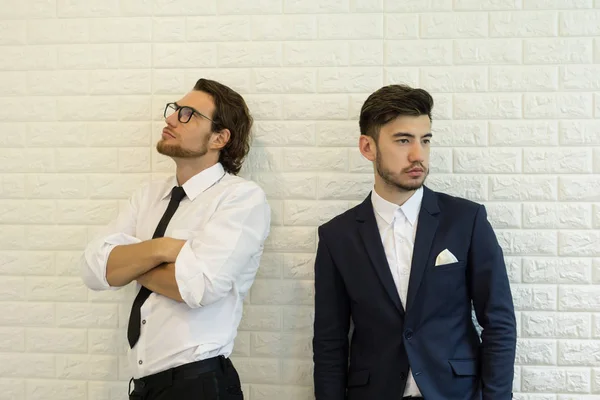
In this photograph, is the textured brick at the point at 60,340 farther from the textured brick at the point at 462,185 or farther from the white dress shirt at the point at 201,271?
the textured brick at the point at 462,185

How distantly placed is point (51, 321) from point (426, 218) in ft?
5.75

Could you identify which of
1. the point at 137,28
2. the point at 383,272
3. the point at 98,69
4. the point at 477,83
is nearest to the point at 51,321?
the point at 98,69

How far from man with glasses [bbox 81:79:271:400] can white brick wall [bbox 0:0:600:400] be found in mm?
255

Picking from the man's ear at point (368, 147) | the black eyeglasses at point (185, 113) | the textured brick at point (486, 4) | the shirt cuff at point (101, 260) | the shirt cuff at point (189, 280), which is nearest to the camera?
the shirt cuff at point (189, 280)

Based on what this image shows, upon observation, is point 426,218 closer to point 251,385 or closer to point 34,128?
point 251,385

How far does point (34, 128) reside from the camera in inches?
106

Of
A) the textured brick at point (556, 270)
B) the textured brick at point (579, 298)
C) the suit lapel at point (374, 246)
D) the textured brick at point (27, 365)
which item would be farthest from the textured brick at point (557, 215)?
the textured brick at point (27, 365)

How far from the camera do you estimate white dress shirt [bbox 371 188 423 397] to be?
219cm

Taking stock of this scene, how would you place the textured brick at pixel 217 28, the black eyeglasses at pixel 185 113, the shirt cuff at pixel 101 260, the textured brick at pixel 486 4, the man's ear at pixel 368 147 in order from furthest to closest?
the textured brick at pixel 217 28 < the textured brick at pixel 486 4 < the black eyeglasses at pixel 185 113 < the man's ear at pixel 368 147 < the shirt cuff at pixel 101 260

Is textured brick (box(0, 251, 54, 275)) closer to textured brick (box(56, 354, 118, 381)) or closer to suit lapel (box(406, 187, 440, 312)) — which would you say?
textured brick (box(56, 354, 118, 381))

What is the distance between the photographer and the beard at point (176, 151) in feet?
7.72

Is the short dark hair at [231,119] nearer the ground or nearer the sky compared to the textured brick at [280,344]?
nearer the sky

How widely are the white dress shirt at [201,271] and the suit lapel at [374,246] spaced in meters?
0.38

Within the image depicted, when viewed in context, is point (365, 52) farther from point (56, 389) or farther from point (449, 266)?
point (56, 389)
